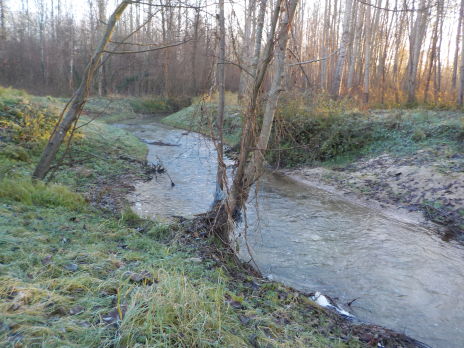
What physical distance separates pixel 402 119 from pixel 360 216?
655 centimetres

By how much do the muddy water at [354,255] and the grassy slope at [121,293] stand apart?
1.06m

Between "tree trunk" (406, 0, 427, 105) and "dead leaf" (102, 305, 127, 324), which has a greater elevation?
"tree trunk" (406, 0, 427, 105)

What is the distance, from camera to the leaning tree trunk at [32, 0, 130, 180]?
672 centimetres

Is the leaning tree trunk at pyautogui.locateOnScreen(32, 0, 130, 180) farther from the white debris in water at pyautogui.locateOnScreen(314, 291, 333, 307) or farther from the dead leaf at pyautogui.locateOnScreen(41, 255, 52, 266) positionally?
the white debris in water at pyautogui.locateOnScreen(314, 291, 333, 307)

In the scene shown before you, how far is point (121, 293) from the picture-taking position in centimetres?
324

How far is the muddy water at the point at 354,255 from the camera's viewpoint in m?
4.92

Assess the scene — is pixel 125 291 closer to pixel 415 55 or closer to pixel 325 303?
pixel 325 303

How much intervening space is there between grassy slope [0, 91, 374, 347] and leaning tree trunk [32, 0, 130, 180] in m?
0.90

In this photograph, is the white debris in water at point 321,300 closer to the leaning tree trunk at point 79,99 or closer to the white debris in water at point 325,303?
the white debris in water at point 325,303

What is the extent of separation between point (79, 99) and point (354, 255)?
5.71m

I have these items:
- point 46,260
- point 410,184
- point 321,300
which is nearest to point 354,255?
point 321,300

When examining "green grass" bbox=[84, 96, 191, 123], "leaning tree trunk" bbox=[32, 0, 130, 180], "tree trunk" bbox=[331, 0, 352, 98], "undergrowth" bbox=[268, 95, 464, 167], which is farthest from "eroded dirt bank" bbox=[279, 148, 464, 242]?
"green grass" bbox=[84, 96, 191, 123]

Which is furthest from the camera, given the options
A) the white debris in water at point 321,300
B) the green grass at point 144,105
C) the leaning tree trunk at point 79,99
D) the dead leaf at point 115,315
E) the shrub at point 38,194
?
the green grass at point 144,105

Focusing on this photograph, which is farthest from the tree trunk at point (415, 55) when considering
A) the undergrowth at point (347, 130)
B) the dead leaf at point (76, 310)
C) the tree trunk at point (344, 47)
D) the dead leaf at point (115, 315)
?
the dead leaf at point (76, 310)
